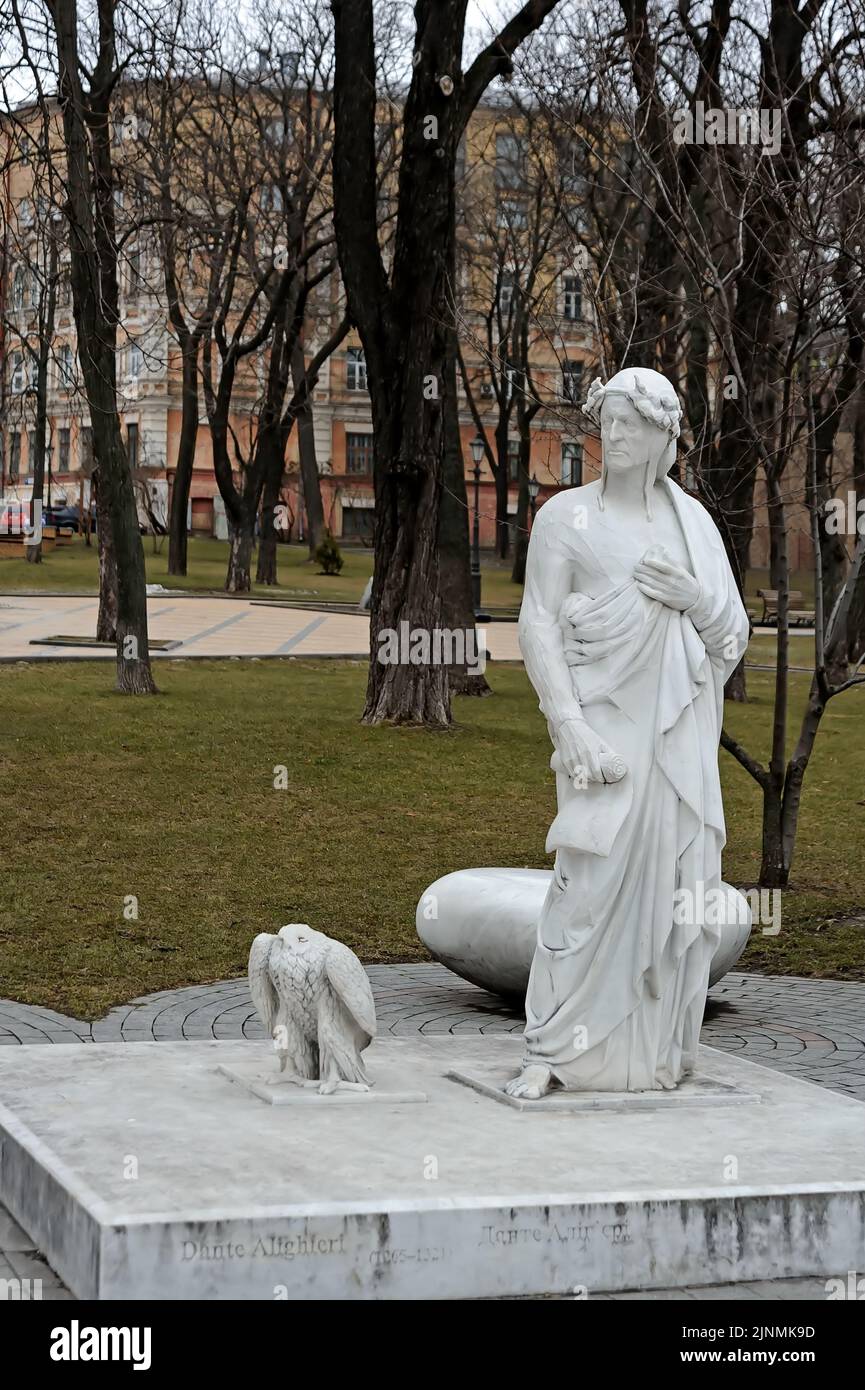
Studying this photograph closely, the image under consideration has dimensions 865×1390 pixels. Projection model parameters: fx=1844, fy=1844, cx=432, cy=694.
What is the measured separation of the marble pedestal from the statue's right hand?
1.16 m

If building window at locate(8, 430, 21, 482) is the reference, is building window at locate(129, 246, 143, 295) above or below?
above

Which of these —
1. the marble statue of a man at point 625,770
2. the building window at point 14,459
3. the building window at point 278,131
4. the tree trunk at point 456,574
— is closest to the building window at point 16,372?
the building window at point 14,459

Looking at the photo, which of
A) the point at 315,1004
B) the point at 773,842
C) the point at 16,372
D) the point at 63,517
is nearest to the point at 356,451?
the point at 63,517

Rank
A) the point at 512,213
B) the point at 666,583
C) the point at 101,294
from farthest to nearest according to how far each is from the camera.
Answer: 1. the point at 512,213
2. the point at 101,294
3. the point at 666,583

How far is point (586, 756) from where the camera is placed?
642 cm

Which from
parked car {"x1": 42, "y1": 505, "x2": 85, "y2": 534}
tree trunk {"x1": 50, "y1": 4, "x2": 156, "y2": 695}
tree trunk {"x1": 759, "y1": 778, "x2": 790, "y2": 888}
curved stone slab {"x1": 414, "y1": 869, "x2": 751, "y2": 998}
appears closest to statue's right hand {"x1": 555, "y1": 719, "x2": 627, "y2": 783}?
curved stone slab {"x1": 414, "y1": 869, "x2": 751, "y2": 998}

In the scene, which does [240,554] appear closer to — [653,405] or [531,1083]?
[653,405]

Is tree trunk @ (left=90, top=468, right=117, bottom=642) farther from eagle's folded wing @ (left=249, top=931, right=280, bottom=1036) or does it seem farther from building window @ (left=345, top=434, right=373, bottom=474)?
building window @ (left=345, top=434, right=373, bottom=474)

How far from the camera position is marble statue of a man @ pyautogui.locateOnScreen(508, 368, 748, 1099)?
6465 mm

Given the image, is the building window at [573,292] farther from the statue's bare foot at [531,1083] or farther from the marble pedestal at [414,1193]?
the marble pedestal at [414,1193]

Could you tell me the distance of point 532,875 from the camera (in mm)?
9711

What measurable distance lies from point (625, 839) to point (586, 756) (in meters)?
0.32

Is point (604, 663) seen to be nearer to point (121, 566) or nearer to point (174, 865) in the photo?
point (174, 865)
